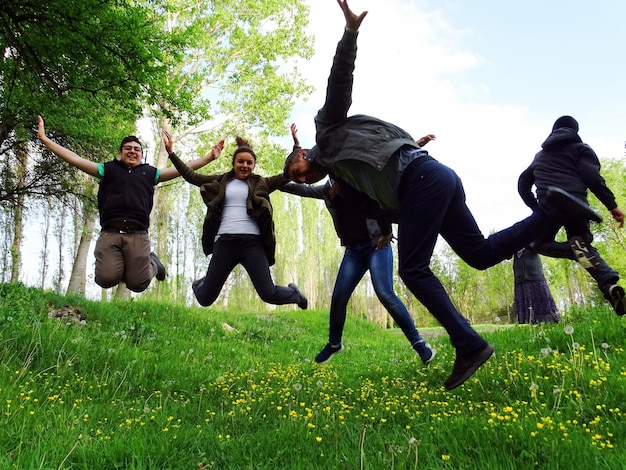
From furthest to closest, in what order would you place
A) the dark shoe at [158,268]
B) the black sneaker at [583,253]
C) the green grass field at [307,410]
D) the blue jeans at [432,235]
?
the dark shoe at [158,268] < the black sneaker at [583,253] < the blue jeans at [432,235] < the green grass field at [307,410]

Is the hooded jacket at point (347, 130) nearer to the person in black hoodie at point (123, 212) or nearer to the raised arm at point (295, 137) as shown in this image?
the raised arm at point (295, 137)

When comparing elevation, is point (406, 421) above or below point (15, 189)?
below

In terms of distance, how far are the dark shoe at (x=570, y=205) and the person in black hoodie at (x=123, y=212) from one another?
376 centimetres

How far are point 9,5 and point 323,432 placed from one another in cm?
673

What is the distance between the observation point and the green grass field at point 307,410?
2125mm

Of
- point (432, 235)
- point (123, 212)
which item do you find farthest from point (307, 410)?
point (123, 212)

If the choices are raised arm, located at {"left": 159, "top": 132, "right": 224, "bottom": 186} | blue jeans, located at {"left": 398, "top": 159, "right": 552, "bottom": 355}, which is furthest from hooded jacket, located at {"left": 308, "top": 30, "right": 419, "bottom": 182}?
raised arm, located at {"left": 159, "top": 132, "right": 224, "bottom": 186}

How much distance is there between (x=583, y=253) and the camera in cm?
383

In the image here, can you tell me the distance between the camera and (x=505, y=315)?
1742 inches

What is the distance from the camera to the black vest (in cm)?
502

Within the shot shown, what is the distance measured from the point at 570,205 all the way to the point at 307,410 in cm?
221

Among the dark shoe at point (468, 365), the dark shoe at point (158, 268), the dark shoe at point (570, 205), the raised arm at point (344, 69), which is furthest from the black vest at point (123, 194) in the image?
the dark shoe at point (570, 205)

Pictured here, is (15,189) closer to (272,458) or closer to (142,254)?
(142,254)

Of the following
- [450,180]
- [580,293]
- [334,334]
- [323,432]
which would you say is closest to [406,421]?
[323,432]
